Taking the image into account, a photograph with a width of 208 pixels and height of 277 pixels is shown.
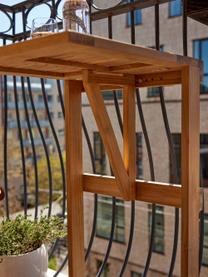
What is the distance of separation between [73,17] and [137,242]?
8065 millimetres

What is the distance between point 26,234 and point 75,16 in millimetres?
744

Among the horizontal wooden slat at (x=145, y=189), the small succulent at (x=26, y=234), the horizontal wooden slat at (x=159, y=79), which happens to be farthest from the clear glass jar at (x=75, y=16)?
the small succulent at (x=26, y=234)

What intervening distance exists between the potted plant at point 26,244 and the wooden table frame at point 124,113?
0.11 meters

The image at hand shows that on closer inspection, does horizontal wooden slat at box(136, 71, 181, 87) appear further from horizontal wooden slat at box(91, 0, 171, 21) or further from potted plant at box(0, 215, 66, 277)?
potted plant at box(0, 215, 66, 277)

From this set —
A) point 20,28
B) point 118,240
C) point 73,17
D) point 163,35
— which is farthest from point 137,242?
point 73,17

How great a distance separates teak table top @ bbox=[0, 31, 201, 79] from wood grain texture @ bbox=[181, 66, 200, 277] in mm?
56

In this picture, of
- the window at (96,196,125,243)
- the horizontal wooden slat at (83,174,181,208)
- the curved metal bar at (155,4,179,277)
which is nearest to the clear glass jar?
the curved metal bar at (155,4,179,277)

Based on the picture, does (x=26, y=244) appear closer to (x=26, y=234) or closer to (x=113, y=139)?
(x=26, y=234)

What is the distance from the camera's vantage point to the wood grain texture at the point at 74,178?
3.93ft

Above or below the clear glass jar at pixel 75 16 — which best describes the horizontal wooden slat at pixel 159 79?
below

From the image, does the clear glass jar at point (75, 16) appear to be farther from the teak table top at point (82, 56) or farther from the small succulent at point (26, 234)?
the small succulent at point (26, 234)

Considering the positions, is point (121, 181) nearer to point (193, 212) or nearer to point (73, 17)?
point (193, 212)

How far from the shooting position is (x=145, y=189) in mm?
1091

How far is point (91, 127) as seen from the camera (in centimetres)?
809
